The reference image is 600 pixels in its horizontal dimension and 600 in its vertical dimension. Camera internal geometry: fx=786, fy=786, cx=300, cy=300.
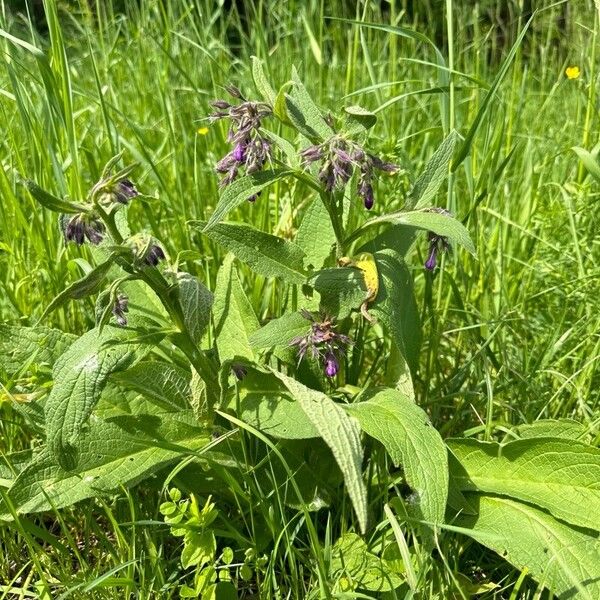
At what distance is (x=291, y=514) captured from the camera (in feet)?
4.89

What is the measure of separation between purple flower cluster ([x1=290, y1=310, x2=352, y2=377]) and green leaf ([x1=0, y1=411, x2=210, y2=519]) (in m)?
0.27

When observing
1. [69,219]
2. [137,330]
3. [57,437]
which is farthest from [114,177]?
[57,437]

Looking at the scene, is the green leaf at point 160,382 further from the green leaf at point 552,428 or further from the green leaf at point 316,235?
the green leaf at point 552,428

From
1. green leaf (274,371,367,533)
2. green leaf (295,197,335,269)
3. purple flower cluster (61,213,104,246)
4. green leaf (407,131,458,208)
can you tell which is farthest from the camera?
green leaf (295,197,335,269)

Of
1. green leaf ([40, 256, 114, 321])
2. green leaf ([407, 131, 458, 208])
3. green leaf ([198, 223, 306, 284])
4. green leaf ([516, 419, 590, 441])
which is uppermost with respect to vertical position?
→ green leaf ([407, 131, 458, 208])

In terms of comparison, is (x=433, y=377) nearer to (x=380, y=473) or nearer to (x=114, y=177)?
(x=380, y=473)

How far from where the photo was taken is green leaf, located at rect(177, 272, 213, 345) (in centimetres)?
134

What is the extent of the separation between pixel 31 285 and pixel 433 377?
104cm

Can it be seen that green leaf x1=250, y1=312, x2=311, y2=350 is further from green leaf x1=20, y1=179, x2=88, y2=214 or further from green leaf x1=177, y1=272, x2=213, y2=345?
green leaf x1=20, y1=179, x2=88, y2=214

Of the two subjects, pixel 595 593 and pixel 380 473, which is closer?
pixel 595 593

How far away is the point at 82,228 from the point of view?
1214 millimetres

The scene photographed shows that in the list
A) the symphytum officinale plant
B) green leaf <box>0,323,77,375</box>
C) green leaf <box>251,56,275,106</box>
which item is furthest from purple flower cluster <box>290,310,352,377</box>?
green leaf <box>0,323,77,375</box>

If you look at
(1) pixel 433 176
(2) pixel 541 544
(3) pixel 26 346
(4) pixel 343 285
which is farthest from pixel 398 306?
(3) pixel 26 346

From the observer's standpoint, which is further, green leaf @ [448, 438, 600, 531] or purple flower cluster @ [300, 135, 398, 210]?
green leaf @ [448, 438, 600, 531]
